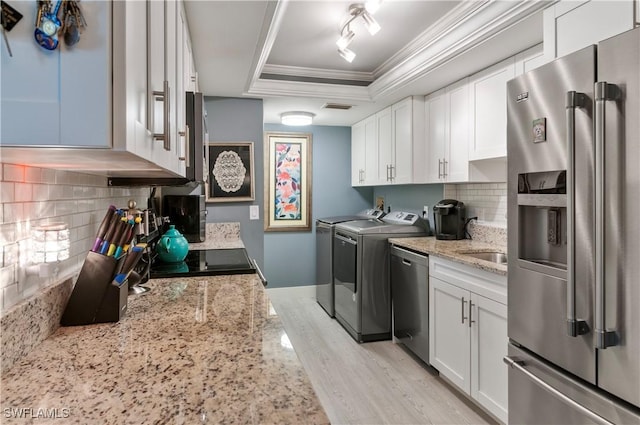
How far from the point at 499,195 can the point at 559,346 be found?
5.40ft

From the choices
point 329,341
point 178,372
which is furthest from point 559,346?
point 329,341

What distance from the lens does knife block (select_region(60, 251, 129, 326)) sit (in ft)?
3.55

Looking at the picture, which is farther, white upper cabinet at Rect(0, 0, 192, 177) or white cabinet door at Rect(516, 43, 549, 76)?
white cabinet door at Rect(516, 43, 549, 76)

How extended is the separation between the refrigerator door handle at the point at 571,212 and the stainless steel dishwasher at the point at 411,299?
4.68ft

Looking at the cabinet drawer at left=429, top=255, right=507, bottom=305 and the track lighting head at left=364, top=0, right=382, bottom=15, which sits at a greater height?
the track lighting head at left=364, top=0, right=382, bottom=15

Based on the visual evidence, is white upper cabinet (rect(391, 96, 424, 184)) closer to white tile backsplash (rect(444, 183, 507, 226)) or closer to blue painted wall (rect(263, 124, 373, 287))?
white tile backsplash (rect(444, 183, 507, 226))

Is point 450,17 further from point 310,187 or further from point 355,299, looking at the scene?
point 310,187

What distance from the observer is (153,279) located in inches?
68.0

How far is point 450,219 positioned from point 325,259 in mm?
1551

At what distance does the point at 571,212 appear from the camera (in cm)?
128

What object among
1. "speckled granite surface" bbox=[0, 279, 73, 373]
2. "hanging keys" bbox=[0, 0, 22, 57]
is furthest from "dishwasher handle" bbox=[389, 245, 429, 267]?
"hanging keys" bbox=[0, 0, 22, 57]

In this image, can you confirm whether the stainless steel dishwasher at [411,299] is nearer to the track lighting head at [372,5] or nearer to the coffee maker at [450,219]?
the coffee maker at [450,219]

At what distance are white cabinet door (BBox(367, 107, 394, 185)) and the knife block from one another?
297 centimetres

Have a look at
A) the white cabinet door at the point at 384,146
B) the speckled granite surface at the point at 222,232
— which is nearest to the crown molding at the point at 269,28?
the speckled granite surface at the point at 222,232
